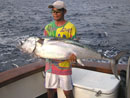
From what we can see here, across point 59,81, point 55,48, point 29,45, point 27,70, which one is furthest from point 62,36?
point 27,70

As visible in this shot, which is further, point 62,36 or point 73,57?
point 62,36

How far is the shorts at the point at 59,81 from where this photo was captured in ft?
7.35

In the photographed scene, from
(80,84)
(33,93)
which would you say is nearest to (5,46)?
(33,93)

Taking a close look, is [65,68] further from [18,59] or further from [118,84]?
[18,59]

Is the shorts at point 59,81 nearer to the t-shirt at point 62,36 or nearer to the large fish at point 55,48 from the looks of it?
the t-shirt at point 62,36

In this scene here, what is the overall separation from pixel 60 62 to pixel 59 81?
28 centimetres

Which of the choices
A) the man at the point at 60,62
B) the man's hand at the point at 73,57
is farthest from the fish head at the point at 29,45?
the man's hand at the point at 73,57

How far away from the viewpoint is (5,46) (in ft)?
31.2

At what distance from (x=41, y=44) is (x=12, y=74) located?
76 centimetres

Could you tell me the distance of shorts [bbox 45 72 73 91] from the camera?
224 centimetres

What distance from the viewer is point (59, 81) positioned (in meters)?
2.33

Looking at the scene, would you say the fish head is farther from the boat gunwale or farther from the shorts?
the boat gunwale

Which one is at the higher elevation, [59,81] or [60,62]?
[60,62]

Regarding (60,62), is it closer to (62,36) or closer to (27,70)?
(62,36)
